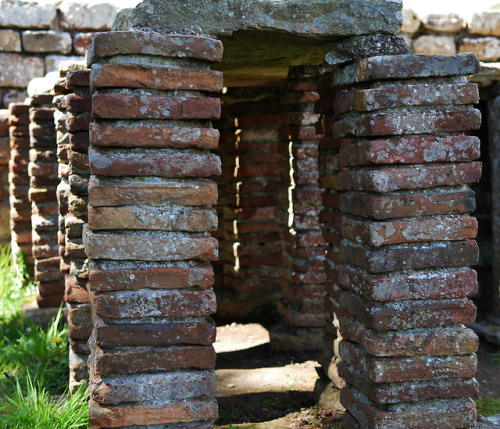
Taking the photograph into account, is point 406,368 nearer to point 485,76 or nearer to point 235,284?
point 485,76

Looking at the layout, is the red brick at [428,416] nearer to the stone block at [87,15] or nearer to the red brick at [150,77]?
the red brick at [150,77]

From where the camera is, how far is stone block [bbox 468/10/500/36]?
288 inches

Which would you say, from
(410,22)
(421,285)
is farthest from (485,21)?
(421,285)

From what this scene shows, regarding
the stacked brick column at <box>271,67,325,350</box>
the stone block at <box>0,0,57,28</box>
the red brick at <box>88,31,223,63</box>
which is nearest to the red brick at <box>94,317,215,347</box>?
the red brick at <box>88,31,223,63</box>

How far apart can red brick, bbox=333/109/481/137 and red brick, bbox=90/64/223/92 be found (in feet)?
2.17

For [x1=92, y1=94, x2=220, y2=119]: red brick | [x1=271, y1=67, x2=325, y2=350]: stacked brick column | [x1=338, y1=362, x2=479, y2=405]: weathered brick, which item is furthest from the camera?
[x1=271, y1=67, x2=325, y2=350]: stacked brick column

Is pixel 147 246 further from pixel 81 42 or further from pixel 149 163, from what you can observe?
pixel 81 42

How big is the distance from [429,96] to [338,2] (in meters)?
0.55

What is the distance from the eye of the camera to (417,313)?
105 inches

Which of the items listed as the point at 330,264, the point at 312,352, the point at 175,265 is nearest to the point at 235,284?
the point at 312,352

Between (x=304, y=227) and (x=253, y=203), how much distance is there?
1.01 metres

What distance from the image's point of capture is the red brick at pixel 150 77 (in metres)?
2.45

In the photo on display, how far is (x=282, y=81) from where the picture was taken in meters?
5.37

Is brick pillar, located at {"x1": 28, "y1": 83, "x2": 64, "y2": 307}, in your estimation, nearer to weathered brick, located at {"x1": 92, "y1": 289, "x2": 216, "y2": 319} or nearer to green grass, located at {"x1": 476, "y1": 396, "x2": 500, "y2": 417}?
weathered brick, located at {"x1": 92, "y1": 289, "x2": 216, "y2": 319}
